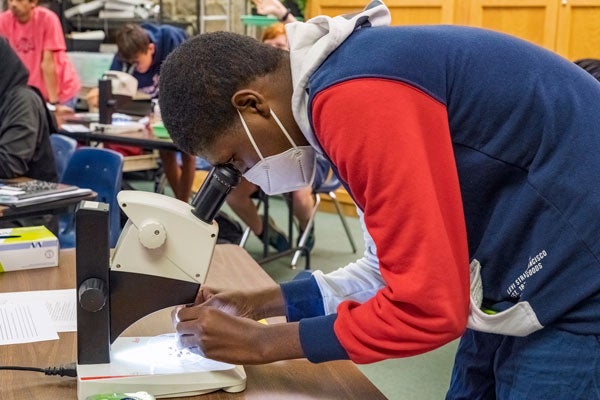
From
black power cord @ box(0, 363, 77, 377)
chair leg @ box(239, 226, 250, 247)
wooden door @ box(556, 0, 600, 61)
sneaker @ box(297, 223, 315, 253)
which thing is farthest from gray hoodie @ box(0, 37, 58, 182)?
wooden door @ box(556, 0, 600, 61)

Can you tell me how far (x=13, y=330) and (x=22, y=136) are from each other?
188cm

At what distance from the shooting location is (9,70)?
3127mm

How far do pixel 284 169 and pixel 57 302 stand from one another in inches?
24.0

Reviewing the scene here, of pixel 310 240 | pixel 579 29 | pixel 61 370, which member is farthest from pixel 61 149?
pixel 579 29

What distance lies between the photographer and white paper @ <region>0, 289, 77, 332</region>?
4.70 feet

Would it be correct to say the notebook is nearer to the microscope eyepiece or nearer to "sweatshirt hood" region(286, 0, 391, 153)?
the microscope eyepiece

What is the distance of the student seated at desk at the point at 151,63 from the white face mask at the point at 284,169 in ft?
12.0

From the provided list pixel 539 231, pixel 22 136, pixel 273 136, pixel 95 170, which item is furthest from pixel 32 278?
pixel 22 136

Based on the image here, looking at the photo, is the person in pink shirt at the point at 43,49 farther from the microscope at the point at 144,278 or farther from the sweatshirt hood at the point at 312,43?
the sweatshirt hood at the point at 312,43

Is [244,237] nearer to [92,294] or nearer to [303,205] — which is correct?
[303,205]

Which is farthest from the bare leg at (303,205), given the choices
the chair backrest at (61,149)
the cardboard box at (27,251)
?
the cardboard box at (27,251)

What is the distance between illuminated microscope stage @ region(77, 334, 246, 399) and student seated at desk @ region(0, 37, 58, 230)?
2.03 meters

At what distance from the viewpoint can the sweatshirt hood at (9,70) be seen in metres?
3.08

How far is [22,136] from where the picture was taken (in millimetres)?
3119
